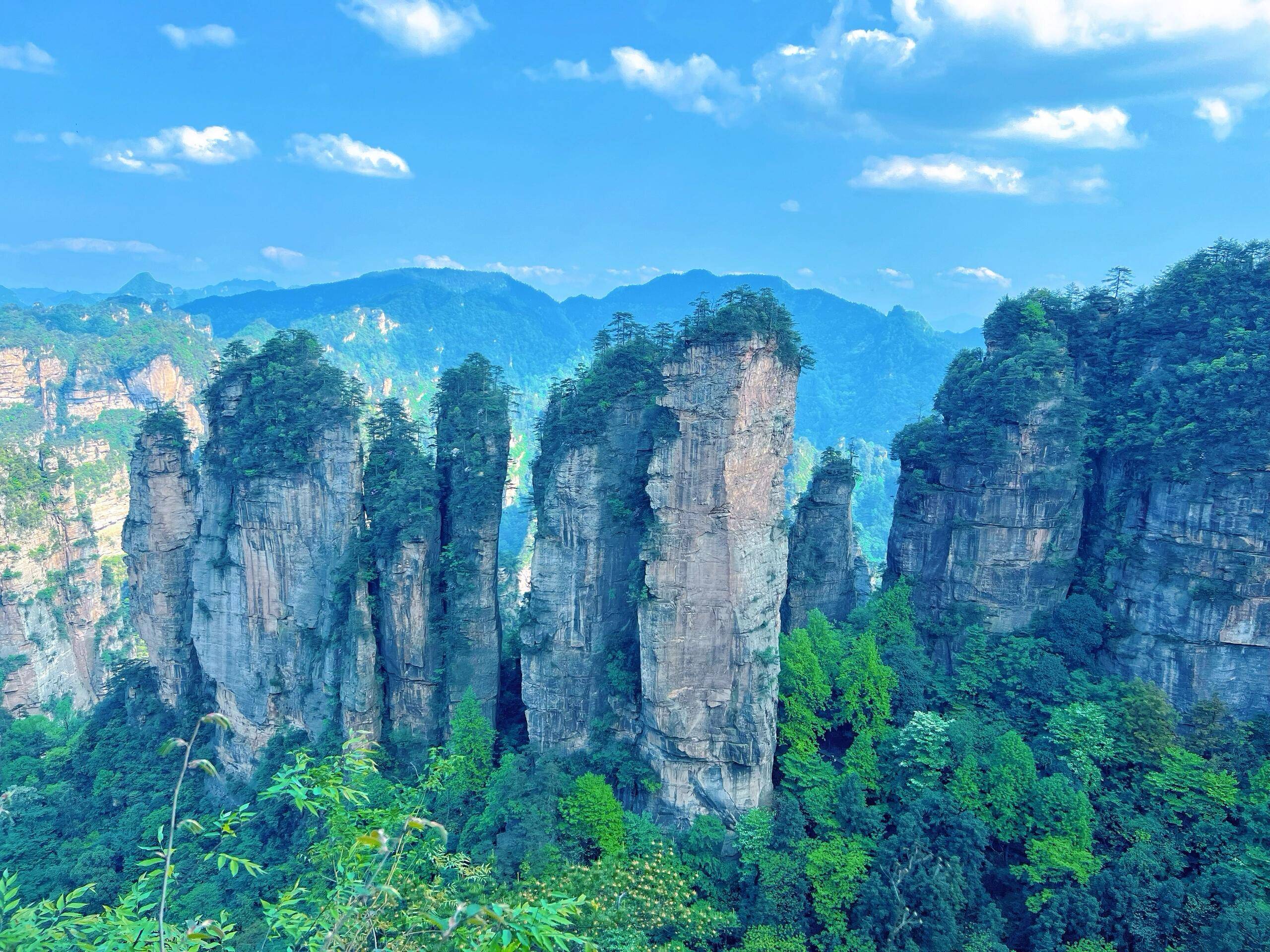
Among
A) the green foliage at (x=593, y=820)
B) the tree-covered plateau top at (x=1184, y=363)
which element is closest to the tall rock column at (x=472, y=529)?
the green foliage at (x=593, y=820)

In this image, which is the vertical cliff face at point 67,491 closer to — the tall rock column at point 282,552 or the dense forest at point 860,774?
the tall rock column at point 282,552

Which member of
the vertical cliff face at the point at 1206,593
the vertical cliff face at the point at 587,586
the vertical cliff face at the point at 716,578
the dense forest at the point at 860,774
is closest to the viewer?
the dense forest at the point at 860,774

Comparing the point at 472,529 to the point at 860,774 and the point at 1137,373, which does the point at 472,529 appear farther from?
the point at 1137,373

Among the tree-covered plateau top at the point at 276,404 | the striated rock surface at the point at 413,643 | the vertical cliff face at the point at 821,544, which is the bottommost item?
the striated rock surface at the point at 413,643

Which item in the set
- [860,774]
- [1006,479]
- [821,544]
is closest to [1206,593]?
[1006,479]

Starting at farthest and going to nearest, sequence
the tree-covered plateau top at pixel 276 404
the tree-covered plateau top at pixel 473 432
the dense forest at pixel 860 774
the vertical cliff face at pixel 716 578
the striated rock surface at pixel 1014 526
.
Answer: the tree-covered plateau top at pixel 276 404
the tree-covered plateau top at pixel 473 432
the striated rock surface at pixel 1014 526
the vertical cliff face at pixel 716 578
the dense forest at pixel 860 774

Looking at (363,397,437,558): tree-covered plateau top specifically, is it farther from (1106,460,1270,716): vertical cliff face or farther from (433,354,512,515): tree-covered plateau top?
(1106,460,1270,716): vertical cliff face
